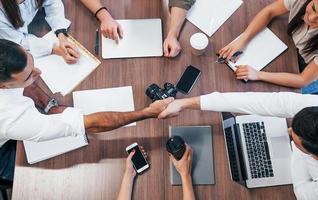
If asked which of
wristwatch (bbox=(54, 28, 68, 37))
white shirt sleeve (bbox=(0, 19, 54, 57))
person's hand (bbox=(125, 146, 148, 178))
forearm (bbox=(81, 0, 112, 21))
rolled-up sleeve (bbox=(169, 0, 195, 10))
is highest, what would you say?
rolled-up sleeve (bbox=(169, 0, 195, 10))

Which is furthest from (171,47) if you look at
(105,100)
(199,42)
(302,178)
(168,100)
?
(302,178)

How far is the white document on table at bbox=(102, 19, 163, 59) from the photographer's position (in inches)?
55.2

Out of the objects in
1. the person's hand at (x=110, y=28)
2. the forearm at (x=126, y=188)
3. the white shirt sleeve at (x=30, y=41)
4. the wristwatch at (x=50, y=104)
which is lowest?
the forearm at (x=126, y=188)

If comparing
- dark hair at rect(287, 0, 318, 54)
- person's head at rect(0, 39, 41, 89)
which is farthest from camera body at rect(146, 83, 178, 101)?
dark hair at rect(287, 0, 318, 54)

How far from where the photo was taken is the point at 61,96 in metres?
1.36

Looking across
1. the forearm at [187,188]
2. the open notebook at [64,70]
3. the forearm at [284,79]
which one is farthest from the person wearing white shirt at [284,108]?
the open notebook at [64,70]

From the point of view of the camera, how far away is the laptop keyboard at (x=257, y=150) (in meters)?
1.27

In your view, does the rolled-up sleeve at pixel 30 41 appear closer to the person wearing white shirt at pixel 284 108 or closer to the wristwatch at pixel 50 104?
the wristwatch at pixel 50 104

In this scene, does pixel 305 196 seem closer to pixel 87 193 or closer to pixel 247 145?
pixel 247 145

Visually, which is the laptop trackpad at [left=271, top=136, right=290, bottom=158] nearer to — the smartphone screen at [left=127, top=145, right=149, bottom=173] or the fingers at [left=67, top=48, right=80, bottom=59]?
the smartphone screen at [left=127, top=145, right=149, bottom=173]

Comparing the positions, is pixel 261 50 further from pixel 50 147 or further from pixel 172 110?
pixel 50 147

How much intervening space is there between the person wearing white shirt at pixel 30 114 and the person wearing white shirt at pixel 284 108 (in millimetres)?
117

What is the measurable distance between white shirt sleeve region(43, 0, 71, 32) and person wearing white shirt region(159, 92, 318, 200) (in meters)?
0.55

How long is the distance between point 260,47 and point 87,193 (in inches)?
35.1
